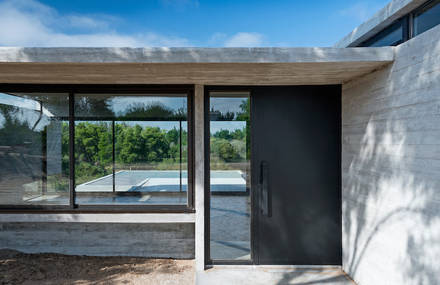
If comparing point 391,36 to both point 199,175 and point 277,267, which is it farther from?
point 277,267

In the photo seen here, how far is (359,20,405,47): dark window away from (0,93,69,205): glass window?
14.6ft

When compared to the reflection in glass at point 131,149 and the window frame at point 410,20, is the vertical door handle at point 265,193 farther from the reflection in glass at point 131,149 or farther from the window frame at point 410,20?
the window frame at point 410,20

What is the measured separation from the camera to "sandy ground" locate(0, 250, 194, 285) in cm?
338

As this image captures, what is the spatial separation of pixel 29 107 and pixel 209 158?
2.54 meters

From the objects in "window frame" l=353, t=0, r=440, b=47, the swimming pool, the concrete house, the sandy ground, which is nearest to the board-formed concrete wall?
the concrete house

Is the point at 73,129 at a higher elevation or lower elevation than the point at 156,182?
higher

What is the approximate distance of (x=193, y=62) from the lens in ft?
8.71

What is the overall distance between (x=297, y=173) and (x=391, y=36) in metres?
2.37

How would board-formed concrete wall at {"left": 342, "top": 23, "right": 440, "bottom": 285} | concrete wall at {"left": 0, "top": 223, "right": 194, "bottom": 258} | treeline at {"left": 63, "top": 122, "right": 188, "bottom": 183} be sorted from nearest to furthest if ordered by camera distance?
board-formed concrete wall at {"left": 342, "top": 23, "right": 440, "bottom": 285}
treeline at {"left": 63, "top": 122, "right": 188, "bottom": 183}
concrete wall at {"left": 0, "top": 223, "right": 194, "bottom": 258}

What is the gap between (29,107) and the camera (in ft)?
12.4

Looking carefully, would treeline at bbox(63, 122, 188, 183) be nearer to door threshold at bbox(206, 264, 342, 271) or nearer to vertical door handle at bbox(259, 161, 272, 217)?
vertical door handle at bbox(259, 161, 272, 217)

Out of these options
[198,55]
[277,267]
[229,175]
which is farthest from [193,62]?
[277,267]

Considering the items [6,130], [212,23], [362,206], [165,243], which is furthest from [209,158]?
[212,23]

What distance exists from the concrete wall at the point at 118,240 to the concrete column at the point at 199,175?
1.85ft
